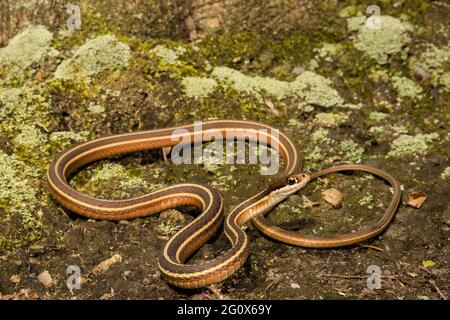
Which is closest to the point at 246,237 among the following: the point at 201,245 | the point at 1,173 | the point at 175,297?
the point at 201,245

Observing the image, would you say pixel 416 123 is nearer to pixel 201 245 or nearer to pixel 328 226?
pixel 328 226

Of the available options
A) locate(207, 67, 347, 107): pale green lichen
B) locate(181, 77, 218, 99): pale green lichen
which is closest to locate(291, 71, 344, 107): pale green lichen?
locate(207, 67, 347, 107): pale green lichen

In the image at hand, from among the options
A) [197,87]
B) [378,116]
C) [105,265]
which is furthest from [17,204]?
[378,116]

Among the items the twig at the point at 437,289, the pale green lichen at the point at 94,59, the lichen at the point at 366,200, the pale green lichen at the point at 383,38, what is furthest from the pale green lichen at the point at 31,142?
the twig at the point at 437,289

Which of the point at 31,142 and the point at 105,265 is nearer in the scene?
the point at 105,265

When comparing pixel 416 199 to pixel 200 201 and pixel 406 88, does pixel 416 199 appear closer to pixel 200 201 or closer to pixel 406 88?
pixel 406 88

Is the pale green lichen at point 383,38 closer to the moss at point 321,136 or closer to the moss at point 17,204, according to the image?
the moss at point 321,136

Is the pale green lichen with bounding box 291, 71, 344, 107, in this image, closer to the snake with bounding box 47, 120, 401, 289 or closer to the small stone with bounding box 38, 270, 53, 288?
the snake with bounding box 47, 120, 401, 289
